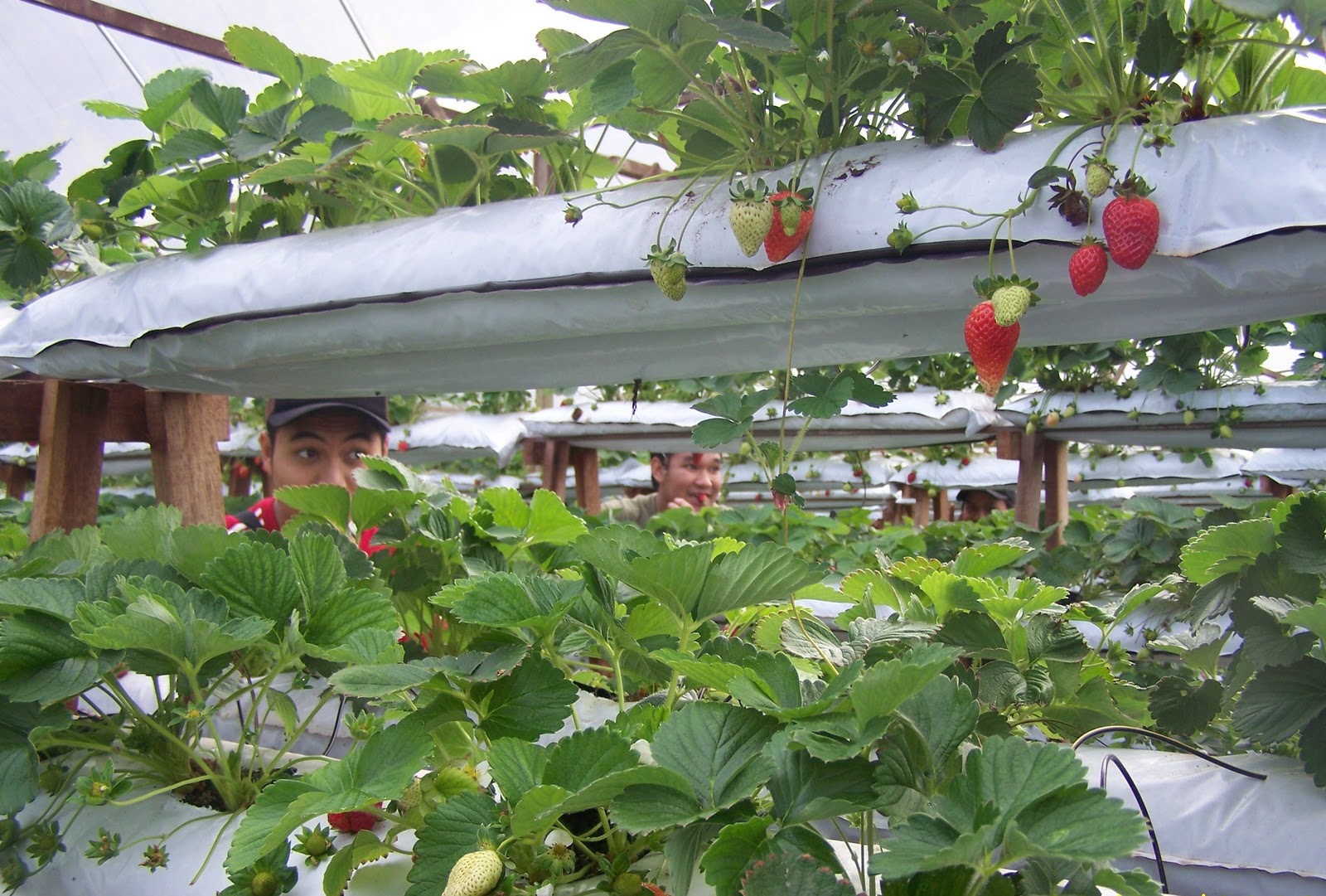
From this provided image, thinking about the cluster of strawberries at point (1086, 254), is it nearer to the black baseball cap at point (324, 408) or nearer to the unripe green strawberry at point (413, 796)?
the unripe green strawberry at point (413, 796)

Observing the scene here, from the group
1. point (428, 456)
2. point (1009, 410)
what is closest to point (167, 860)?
point (1009, 410)

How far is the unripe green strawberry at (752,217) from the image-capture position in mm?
822

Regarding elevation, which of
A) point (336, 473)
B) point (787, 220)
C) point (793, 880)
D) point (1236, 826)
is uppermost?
point (787, 220)

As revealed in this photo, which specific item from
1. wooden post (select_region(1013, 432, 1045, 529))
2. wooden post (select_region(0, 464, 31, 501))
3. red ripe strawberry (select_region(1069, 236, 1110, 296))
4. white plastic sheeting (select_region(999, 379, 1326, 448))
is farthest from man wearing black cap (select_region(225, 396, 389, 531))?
wooden post (select_region(0, 464, 31, 501))

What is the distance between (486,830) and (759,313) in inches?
25.1

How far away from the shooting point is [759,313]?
0.94 meters

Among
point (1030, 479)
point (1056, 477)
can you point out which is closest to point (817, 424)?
point (1030, 479)

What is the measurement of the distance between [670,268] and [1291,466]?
411 centimetres

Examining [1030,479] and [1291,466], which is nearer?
[1030,479]

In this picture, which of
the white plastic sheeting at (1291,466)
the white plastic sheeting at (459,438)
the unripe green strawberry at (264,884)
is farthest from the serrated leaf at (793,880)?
the white plastic sheeting at (1291,466)

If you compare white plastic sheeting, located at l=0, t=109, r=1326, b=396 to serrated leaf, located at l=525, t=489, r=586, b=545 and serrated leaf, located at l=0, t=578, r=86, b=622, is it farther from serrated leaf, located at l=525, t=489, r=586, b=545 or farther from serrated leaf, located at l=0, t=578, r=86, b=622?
serrated leaf, located at l=0, t=578, r=86, b=622

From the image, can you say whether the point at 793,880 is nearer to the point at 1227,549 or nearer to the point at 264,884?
the point at 264,884

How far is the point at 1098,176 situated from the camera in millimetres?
730

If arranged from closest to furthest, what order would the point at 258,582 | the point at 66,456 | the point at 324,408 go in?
the point at 258,582, the point at 66,456, the point at 324,408
